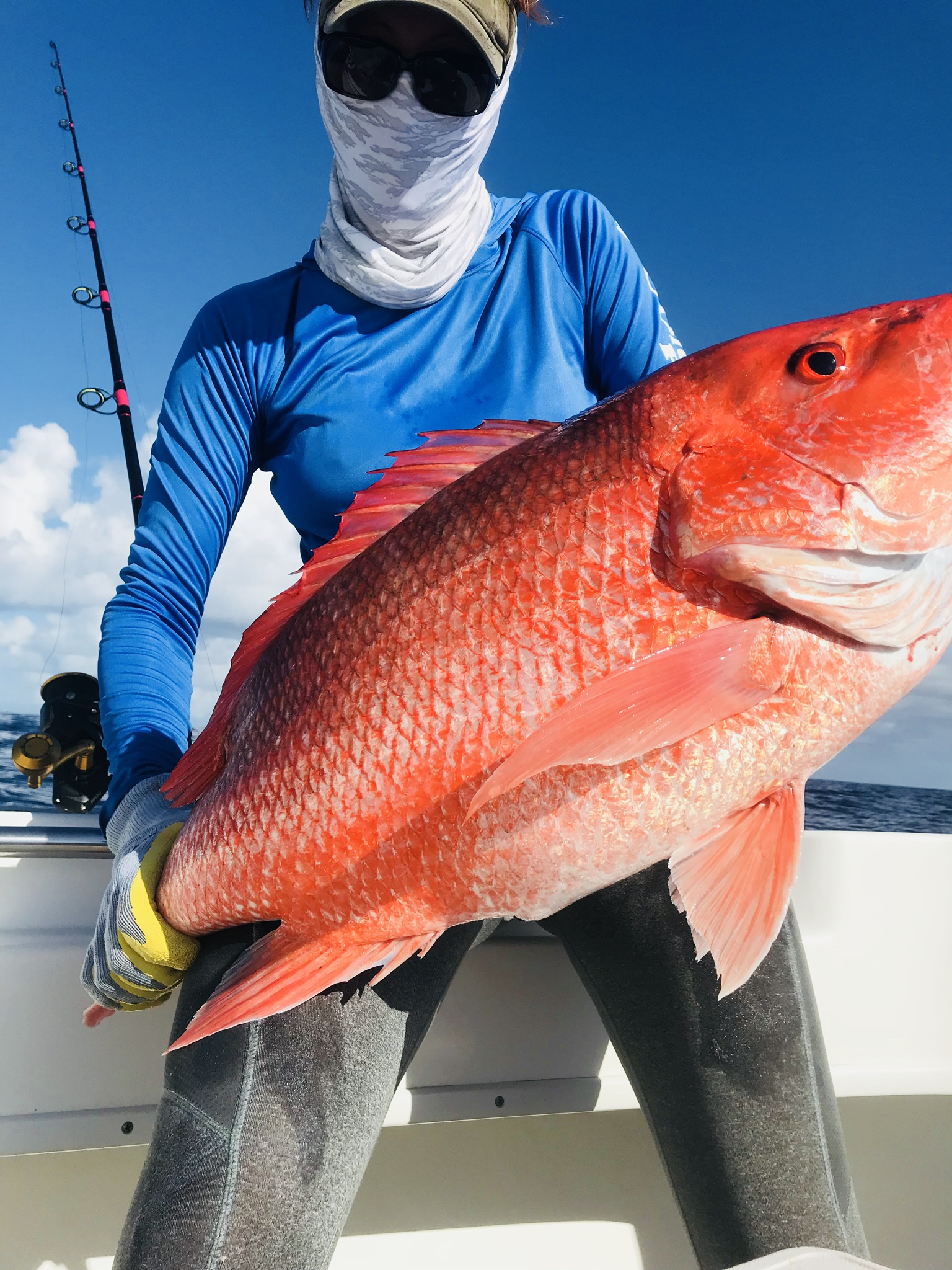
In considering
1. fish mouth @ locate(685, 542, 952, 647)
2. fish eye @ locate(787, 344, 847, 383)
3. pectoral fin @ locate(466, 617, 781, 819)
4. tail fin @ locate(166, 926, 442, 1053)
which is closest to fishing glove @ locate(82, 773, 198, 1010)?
tail fin @ locate(166, 926, 442, 1053)

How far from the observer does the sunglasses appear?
154 centimetres

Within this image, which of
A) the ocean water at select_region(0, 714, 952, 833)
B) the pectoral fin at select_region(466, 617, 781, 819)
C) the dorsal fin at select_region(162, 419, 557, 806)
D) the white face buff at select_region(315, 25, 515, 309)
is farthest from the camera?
the ocean water at select_region(0, 714, 952, 833)

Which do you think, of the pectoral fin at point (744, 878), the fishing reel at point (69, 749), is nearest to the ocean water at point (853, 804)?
the fishing reel at point (69, 749)

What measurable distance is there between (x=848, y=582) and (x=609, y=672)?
0.79ft

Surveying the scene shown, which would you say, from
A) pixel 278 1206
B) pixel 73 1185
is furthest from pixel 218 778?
pixel 73 1185

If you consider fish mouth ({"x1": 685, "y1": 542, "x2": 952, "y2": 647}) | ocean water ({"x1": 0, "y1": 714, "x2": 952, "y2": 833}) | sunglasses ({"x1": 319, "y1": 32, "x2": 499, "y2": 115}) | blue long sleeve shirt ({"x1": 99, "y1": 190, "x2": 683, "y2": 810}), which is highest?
sunglasses ({"x1": 319, "y1": 32, "x2": 499, "y2": 115})

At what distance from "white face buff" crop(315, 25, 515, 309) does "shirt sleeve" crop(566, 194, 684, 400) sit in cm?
23

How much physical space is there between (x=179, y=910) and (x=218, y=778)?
189 mm

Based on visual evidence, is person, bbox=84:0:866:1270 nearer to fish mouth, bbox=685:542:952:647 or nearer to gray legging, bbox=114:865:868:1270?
gray legging, bbox=114:865:868:1270

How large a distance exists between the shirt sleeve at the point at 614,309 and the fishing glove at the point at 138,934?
3.84 feet

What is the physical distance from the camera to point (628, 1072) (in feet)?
4.28

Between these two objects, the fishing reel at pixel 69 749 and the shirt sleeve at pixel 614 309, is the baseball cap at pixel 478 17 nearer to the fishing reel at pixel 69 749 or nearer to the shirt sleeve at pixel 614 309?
the shirt sleeve at pixel 614 309

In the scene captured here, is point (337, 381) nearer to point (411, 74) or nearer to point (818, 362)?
point (411, 74)

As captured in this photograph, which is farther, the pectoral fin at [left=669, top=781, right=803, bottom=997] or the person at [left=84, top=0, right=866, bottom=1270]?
the person at [left=84, top=0, right=866, bottom=1270]
